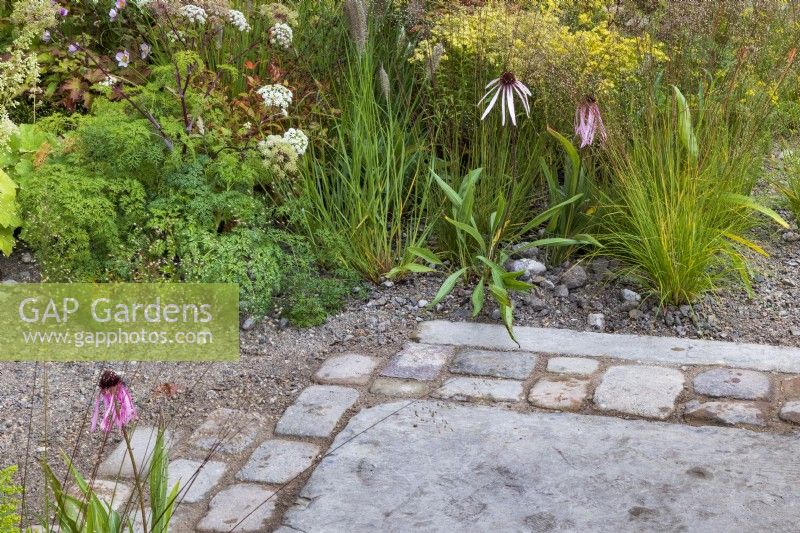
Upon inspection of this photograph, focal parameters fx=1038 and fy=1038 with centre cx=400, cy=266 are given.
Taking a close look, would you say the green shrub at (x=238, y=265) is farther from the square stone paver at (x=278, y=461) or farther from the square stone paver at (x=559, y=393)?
the square stone paver at (x=559, y=393)

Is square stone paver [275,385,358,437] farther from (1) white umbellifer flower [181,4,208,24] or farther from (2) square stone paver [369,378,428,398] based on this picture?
(1) white umbellifer flower [181,4,208,24]

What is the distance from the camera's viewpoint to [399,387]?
3527mm

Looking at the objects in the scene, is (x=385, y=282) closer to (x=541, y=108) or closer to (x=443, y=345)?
(x=443, y=345)

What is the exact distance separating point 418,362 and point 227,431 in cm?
77

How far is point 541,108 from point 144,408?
7.59ft

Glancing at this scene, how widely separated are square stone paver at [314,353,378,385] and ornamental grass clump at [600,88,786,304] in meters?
1.13

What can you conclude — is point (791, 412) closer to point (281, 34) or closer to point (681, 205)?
point (681, 205)

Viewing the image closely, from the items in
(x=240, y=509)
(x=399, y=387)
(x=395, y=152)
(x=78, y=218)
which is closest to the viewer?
(x=240, y=509)

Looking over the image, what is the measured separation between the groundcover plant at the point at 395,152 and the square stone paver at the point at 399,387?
518 mm

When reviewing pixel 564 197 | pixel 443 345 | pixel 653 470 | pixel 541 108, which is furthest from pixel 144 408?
pixel 541 108

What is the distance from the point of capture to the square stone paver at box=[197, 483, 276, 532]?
2732 millimetres

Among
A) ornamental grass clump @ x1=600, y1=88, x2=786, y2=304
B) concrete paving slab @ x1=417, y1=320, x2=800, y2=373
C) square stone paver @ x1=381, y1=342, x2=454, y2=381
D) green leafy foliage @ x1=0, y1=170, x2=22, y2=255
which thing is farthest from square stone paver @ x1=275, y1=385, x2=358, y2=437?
green leafy foliage @ x1=0, y1=170, x2=22, y2=255

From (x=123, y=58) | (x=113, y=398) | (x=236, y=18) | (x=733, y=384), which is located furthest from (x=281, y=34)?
(x=113, y=398)

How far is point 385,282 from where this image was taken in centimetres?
435
